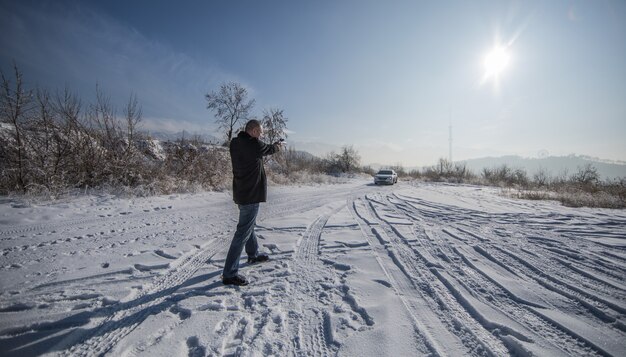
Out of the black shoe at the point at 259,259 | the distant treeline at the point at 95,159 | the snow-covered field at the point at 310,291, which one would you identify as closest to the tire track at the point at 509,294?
the snow-covered field at the point at 310,291

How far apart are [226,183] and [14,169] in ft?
21.5

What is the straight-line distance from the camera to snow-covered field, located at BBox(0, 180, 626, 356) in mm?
1903

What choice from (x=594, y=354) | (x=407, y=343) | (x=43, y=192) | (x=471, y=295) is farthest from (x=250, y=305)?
(x=43, y=192)

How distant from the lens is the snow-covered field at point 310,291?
190 centimetres

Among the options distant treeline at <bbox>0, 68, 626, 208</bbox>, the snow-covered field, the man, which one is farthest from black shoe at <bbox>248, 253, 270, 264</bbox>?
distant treeline at <bbox>0, 68, 626, 208</bbox>

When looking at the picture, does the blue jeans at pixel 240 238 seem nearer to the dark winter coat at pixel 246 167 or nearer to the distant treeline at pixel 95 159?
the dark winter coat at pixel 246 167

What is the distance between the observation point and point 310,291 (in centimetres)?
270

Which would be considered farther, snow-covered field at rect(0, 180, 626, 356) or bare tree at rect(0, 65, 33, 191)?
bare tree at rect(0, 65, 33, 191)

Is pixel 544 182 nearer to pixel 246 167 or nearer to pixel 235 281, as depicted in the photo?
pixel 246 167

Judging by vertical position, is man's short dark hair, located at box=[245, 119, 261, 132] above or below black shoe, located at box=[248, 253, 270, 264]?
above

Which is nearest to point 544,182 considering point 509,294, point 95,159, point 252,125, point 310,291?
point 509,294

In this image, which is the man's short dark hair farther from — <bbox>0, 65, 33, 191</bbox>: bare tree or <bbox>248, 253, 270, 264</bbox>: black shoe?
<bbox>0, 65, 33, 191</bbox>: bare tree

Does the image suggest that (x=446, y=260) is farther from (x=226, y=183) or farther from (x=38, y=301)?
(x=226, y=183)

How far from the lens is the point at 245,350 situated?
179cm
